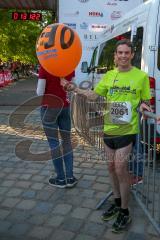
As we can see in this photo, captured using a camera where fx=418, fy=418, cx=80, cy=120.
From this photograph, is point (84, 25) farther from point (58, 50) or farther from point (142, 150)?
point (58, 50)

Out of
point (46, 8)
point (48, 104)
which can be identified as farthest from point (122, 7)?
point (48, 104)

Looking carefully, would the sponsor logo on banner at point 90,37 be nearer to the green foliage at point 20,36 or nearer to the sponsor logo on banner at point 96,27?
the sponsor logo on banner at point 96,27

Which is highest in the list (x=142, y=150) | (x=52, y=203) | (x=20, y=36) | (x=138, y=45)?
(x=20, y=36)

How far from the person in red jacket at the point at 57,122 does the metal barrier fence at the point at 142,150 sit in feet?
0.91

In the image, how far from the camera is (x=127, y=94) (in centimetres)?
380

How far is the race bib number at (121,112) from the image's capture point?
3803mm

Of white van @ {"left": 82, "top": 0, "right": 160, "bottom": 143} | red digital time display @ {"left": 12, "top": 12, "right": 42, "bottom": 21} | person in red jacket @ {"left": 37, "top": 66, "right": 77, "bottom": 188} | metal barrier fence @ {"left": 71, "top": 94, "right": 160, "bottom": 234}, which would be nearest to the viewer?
metal barrier fence @ {"left": 71, "top": 94, "right": 160, "bottom": 234}

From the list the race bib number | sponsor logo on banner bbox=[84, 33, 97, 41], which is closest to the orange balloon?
the race bib number

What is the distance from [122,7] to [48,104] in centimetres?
1043

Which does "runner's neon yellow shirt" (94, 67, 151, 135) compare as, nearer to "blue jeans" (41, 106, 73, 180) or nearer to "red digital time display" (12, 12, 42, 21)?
"blue jeans" (41, 106, 73, 180)

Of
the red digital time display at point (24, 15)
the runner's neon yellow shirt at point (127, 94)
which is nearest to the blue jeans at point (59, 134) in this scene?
the runner's neon yellow shirt at point (127, 94)

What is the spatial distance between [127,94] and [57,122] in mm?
1478

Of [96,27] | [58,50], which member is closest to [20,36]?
[96,27]

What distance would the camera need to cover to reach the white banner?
46.0 ft
